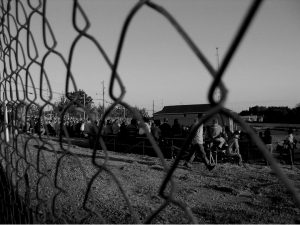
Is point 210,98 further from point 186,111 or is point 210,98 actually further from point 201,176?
point 186,111

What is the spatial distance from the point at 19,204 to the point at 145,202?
2.67 meters

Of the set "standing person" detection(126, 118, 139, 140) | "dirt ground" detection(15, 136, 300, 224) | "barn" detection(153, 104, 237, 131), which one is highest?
"barn" detection(153, 104, 237, 131)

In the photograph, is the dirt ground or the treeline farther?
the treeline

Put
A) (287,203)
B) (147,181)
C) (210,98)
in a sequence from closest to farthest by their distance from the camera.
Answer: (210,98)
(287,203)
(147,181)

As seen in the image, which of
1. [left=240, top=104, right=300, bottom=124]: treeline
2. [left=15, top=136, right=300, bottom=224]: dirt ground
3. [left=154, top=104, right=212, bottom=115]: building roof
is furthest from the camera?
[left=240, top=104, right=300, bottom=124]: treeline

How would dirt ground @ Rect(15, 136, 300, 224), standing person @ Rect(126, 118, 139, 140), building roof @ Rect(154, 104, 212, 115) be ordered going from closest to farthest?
dirt ground @ Rect(15, 136, 300, 224) < standing person @ Rect(126, 118, 139, 140) < building roof @ Rect(154, 104, 212, 115)

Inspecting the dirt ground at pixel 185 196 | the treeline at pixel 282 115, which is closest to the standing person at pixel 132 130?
the dirt ground at pixel 185 196

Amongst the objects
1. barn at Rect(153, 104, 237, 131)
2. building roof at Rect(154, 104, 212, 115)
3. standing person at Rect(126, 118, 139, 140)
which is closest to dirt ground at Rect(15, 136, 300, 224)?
standing person at Rect(126, 118, 139, 140)

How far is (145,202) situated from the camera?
13.8ft

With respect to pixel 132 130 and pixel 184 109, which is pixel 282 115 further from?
pixel 132 130

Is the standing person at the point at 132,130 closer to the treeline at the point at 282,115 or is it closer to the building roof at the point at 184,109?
the building roof at the point at 184,109

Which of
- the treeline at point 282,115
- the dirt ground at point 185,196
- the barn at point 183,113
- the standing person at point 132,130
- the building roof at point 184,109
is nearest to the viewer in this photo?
the dirt ground at point 185,196

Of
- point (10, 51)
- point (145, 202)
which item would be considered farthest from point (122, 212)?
point (10, 51)

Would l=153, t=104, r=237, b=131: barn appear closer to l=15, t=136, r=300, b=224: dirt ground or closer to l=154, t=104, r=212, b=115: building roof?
l=154, t=104, r=212, b=115: building roof
